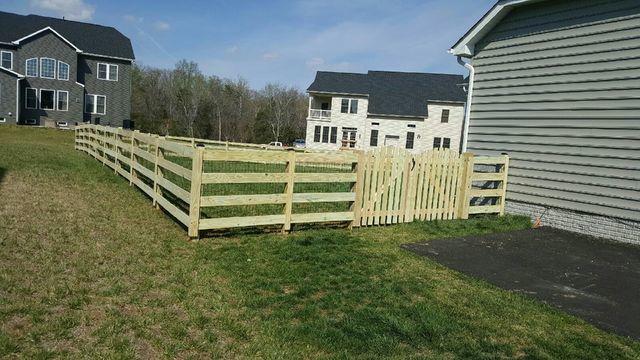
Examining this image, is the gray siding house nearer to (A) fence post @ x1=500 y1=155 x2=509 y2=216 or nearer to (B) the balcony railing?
(A) fence post @ x1=500 y1=155 x2=509 y2=216

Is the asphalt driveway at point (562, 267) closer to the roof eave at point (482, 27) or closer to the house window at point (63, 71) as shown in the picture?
the roof eave at point (482, 27)

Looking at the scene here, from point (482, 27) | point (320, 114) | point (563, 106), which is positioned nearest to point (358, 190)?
point (563, 106)

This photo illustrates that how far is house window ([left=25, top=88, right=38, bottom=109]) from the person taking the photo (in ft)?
116

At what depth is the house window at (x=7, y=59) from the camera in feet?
114

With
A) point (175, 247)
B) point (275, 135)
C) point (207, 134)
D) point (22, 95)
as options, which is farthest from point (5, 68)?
point (175, 247)

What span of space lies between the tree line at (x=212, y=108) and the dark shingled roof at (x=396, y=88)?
1408 cm

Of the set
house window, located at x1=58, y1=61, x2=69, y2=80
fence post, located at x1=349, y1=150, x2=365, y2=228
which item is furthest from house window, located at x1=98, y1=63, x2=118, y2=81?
fence post, located at x1=349, y1=150, x2=365, y2=228

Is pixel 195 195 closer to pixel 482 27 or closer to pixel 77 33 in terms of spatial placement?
pixel 482 27

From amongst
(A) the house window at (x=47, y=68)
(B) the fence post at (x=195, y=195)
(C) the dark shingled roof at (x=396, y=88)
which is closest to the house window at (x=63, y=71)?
(A) the house window at (x=47, y=68)

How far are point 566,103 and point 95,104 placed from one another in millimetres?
39240

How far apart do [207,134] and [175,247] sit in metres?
53.9

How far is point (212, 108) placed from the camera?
60.8 metres

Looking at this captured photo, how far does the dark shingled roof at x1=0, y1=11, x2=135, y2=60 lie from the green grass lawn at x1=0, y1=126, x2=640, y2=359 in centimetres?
3577

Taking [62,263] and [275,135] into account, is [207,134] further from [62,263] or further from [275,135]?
[62,263]
